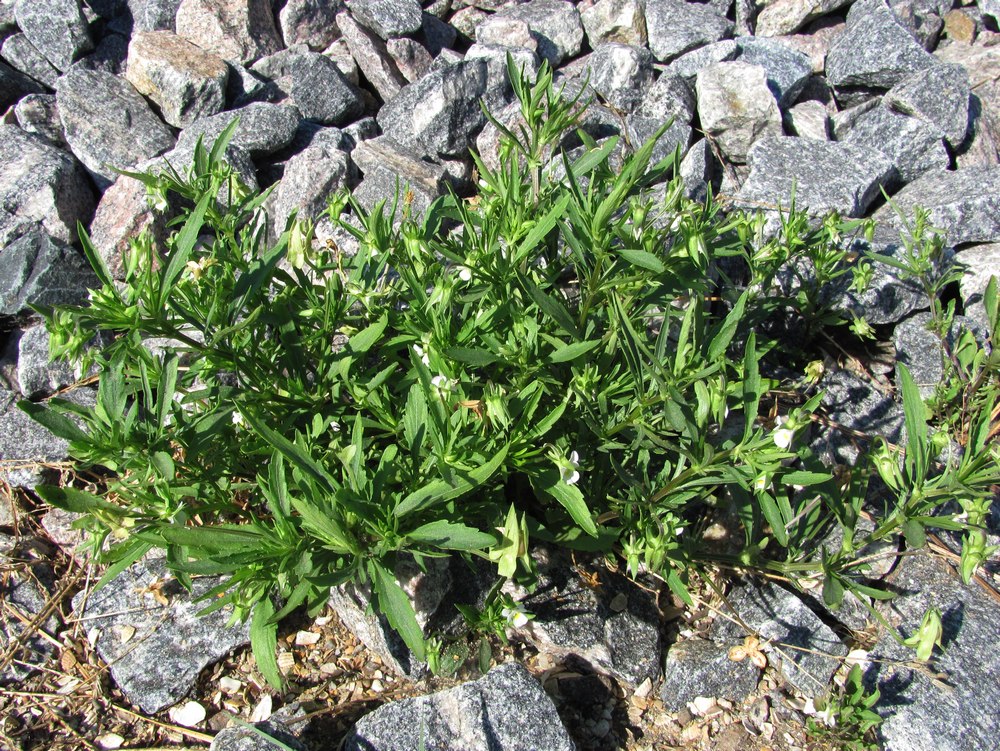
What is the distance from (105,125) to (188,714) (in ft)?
10.9

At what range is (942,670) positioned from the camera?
298 centimetres

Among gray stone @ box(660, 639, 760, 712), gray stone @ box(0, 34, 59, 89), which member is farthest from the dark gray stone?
gray stone @ box(0, 34, 59, 89)

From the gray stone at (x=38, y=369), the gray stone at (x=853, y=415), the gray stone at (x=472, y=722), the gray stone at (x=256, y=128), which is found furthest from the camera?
the gray stone at (x=256, y=128)

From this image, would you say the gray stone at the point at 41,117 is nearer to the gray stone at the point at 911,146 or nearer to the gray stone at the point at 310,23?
the gray stone at the point at 310,23

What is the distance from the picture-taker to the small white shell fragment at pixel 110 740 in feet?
9.51

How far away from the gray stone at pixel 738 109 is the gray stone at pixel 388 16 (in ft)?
6.30

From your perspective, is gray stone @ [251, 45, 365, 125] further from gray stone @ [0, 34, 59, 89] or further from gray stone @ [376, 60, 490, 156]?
gray stone @ [0, 34, 59, 89]

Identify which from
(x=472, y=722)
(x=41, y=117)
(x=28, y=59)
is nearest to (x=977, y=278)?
(x=472, y=722)

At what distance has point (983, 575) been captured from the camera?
10.9 feet

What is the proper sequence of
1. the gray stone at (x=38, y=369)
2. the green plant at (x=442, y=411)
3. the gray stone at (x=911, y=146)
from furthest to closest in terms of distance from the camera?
the gray stone at (x=911, y=146)
the gray stone at (x=38, y=369)
the green plant at (x=442, y=411)

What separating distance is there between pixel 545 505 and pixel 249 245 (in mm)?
1448

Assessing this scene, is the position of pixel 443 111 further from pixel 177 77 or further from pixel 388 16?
pixel 177 77

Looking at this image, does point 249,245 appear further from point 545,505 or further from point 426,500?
point 545,505

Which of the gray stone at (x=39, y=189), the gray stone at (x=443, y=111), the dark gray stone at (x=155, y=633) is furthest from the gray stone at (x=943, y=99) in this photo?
the gray stone at (x=39, y=189)
